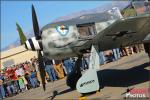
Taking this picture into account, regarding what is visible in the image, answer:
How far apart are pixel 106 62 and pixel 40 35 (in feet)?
42.7

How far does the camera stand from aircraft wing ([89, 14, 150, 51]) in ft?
40.0

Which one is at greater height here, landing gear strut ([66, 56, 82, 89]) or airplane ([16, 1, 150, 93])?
airplane ([16, 1, 150, 93])

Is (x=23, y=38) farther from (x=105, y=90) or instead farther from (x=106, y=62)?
(x=106, y=62)

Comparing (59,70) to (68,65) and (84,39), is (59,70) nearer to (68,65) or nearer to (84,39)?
(68,65)

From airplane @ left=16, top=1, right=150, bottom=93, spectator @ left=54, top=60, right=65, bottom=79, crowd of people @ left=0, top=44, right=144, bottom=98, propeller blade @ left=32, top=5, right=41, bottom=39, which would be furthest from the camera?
spectator @ left=54, top=60, right=65, bottom=79

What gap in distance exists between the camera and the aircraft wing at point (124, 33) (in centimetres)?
1218

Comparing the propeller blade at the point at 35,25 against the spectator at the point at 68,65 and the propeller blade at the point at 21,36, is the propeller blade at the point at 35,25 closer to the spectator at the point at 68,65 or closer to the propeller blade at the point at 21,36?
the propeller blade at the point at 21,36

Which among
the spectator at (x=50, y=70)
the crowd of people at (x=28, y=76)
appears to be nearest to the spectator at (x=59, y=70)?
the crowd of people at (x=28, y=76)

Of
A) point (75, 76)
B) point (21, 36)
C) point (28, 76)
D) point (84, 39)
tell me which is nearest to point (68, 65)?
point (28, 76)

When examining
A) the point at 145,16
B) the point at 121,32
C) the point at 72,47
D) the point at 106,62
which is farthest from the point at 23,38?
the point at 106,62

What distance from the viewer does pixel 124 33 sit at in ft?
43.1

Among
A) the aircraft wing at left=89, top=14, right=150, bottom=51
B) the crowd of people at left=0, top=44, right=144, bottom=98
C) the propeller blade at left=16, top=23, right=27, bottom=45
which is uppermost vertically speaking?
the propeller blade at left=16, top=23, right=27, bottom=45

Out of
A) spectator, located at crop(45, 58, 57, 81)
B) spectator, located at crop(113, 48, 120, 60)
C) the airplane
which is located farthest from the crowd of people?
the airplane

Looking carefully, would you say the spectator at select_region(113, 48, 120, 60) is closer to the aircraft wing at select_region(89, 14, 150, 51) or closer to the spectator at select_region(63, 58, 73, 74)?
the spectator at select_region(63, 58, 73, 74)
